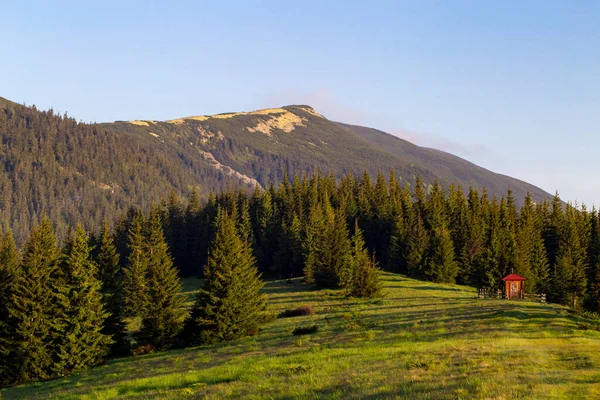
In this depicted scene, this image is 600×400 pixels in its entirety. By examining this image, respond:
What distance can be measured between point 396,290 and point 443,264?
892 inches

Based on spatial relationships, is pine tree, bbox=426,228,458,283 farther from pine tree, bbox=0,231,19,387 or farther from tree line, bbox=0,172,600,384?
pine tree, bbox=0,231,19,387

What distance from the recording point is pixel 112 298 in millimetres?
50781

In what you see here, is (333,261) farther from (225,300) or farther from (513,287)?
(225,300)

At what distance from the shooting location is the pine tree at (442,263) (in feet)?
302

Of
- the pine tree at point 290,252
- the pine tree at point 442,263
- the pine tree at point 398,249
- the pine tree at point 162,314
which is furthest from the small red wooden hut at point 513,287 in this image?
the pine tree at point 290,252

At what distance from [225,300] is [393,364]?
1037 inches

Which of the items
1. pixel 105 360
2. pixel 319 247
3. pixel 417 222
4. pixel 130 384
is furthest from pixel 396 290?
pixel 130 384

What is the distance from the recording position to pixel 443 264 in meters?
92.6

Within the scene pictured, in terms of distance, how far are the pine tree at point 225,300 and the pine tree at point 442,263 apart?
50221 mm

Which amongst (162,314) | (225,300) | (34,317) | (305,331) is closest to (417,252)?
(225,300)

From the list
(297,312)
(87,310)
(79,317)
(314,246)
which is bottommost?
(297,312)

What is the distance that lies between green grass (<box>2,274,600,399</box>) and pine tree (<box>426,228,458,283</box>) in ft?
149

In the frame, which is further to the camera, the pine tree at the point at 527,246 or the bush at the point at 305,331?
the pine tree at the point at 527,246

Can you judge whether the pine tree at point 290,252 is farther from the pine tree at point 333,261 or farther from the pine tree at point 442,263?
the pine tree at point 442,263
